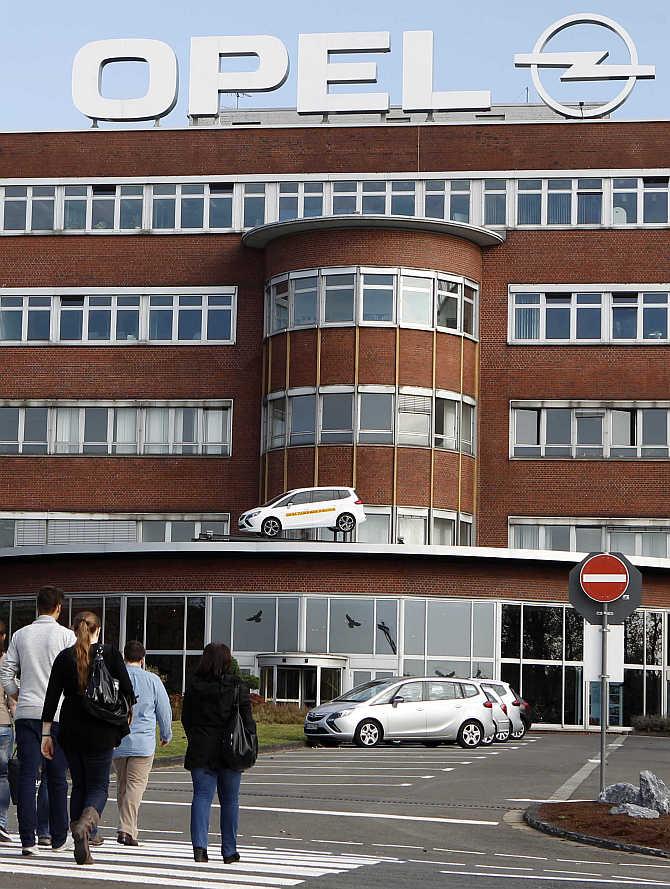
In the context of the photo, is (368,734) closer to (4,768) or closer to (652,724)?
(652,724)

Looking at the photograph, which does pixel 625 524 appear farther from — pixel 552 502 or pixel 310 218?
pixel 310 218

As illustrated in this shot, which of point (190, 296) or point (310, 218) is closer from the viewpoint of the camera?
point (310, 218)

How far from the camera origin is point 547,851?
1468cm

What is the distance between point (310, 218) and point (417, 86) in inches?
288

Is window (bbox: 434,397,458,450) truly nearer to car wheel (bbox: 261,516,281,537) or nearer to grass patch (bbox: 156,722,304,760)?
car wheel (bbox: 261,516,281,537)

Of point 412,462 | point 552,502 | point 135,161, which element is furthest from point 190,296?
point 552,502

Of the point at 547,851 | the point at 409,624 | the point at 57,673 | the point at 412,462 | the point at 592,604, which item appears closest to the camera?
the point at 57,673

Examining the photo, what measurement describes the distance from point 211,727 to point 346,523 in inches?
1304

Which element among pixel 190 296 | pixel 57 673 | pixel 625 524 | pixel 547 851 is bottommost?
pixel 547 851

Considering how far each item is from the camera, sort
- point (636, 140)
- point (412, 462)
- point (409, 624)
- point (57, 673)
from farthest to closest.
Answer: point (636, 140) → point (412, 462) → point (409, 624) → point (57, 673)

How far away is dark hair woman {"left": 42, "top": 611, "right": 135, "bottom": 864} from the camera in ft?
39.3

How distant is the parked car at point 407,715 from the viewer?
103ft

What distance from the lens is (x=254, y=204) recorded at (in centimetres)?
5238

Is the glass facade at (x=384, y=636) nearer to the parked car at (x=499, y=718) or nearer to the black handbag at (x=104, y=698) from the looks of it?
the parked car at (x=499, y=718)
